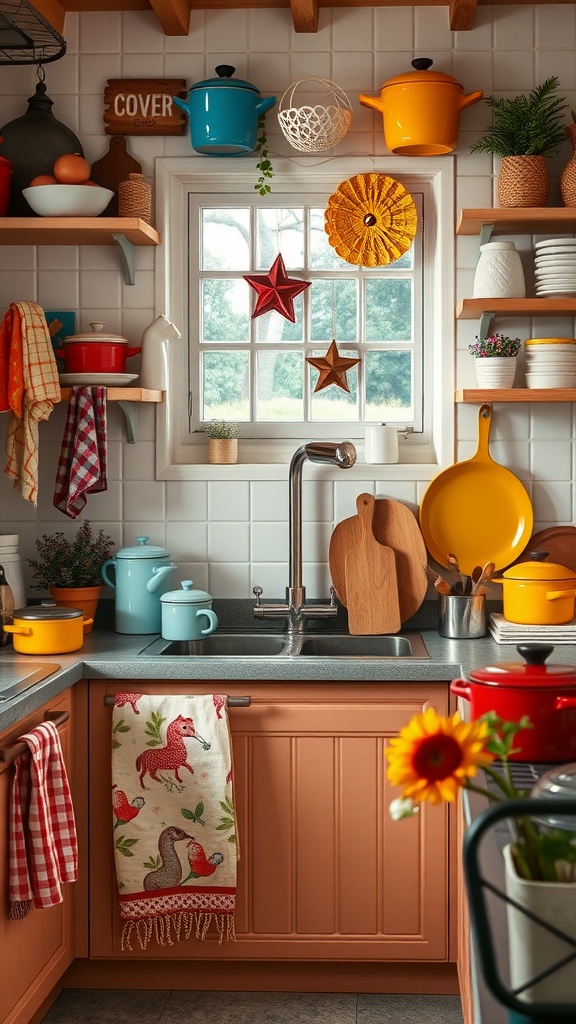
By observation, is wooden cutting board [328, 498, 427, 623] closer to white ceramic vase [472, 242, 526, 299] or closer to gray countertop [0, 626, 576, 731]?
gray countertop [0, 626, 576, 731]

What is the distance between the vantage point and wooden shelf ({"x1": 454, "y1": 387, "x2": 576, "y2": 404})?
2869 mm

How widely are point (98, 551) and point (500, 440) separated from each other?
1.18m

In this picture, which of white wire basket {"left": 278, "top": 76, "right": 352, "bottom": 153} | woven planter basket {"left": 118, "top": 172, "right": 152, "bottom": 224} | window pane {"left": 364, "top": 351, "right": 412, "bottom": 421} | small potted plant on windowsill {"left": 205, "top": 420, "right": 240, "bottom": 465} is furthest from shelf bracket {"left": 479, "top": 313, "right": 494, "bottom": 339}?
woven planter basket {"left": 118, "top": 172, "right": 152, "bottom": 224}

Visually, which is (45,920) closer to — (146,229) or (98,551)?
(98,551)

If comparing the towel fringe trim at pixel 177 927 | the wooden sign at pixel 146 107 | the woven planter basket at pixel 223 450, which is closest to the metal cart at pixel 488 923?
the towel fringe trim at pixel 177 927

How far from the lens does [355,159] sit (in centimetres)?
305

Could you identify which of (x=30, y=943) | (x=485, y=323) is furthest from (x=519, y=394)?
(x=30, y=943)

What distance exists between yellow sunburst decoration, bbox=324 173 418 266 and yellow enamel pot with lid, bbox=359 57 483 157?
13 centimetres

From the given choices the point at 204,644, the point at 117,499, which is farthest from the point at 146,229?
the point at 204,644

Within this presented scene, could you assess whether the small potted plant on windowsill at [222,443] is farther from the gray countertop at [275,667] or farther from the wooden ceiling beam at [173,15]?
the wooden ceiling beam at [173,15]

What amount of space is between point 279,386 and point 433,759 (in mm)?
2356

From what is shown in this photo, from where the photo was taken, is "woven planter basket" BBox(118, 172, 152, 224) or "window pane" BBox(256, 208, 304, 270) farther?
"window pane" BBox(256, 208, 304, 270)

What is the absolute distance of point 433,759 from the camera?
3.03ft

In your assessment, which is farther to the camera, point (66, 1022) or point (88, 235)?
point (88, 235)
